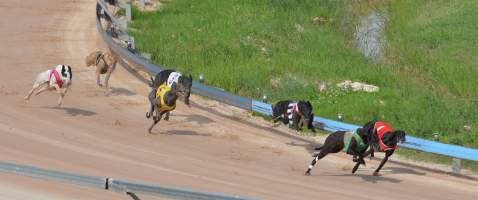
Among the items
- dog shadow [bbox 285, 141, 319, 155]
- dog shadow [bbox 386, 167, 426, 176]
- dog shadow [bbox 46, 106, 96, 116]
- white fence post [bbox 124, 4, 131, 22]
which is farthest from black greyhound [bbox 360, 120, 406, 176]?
white fence post [bbox 124, 4, 131, 22]

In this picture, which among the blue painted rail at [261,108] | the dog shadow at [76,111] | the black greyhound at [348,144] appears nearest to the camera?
the black greyhound at [348,144]

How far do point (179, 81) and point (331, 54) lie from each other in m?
6.64

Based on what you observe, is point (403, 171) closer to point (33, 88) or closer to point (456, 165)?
point (456, 165)

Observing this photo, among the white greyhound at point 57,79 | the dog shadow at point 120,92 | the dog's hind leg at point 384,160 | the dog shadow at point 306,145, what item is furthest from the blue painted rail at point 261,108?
the white greyhound at point 57,79

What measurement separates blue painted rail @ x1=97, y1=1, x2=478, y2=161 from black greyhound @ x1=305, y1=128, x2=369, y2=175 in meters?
1.26

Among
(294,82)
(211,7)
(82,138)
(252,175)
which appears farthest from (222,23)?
Result: (252,175)

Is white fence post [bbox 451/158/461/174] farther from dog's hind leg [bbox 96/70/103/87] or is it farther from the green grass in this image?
dog's hind leg [bbox 96/70/103/87]

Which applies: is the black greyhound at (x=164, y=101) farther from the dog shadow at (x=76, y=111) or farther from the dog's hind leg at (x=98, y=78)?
the dog's hind leg at (x=98, y=78)

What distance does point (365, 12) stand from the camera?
1064 inches

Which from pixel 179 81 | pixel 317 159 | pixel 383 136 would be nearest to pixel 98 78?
pixel 179 81

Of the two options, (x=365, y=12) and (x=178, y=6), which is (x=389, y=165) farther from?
(x=365, y=12)

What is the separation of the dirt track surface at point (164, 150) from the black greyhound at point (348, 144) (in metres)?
0.29

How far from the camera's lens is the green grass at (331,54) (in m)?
15.5

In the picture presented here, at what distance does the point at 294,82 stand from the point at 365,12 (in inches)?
412
